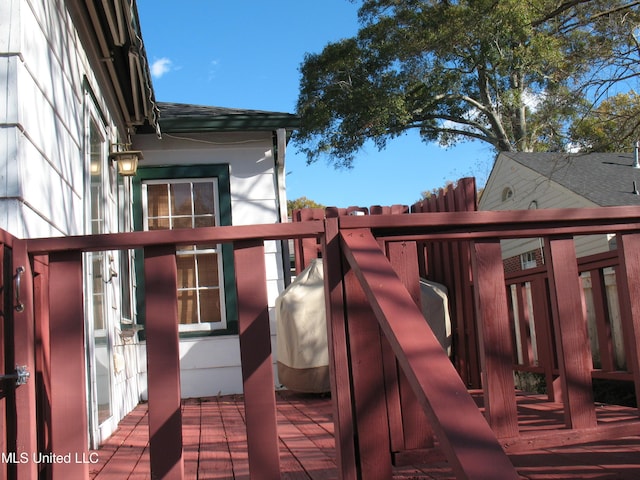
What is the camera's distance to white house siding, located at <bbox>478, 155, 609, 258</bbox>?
43.2 feet

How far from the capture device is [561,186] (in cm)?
1367

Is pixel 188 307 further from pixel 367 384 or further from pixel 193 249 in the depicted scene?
pixel 367 384

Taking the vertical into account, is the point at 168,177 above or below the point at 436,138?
Answer: below

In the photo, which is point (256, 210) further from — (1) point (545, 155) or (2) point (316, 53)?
(2) point (316, 53)

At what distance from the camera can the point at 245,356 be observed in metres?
2.02

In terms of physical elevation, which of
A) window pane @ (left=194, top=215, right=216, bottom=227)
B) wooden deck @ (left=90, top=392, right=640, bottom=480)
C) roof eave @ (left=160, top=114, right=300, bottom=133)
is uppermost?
roof eave @ (left=160, top=114, right=300, bottom=133)

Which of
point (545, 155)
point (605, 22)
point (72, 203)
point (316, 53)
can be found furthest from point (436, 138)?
point (72, 203)

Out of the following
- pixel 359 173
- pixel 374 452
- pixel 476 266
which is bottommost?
pixel 374 452

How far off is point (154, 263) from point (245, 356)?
42 centimetres

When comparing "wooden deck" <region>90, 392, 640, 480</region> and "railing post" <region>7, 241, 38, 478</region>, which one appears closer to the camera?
"railing post" <region>7, 241, 38, 478</region>

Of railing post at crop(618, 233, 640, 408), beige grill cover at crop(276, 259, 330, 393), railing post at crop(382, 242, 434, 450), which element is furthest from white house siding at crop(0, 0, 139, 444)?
beige grill cover at crop(276, 259, 330, 393)

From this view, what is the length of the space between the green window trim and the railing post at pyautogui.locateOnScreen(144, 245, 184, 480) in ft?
13.7

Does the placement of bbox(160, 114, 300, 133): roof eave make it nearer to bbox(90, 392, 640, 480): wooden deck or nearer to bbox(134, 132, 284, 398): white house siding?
bbox(134, 132, 284, 398): white house siding

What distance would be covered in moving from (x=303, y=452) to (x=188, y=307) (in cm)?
355
